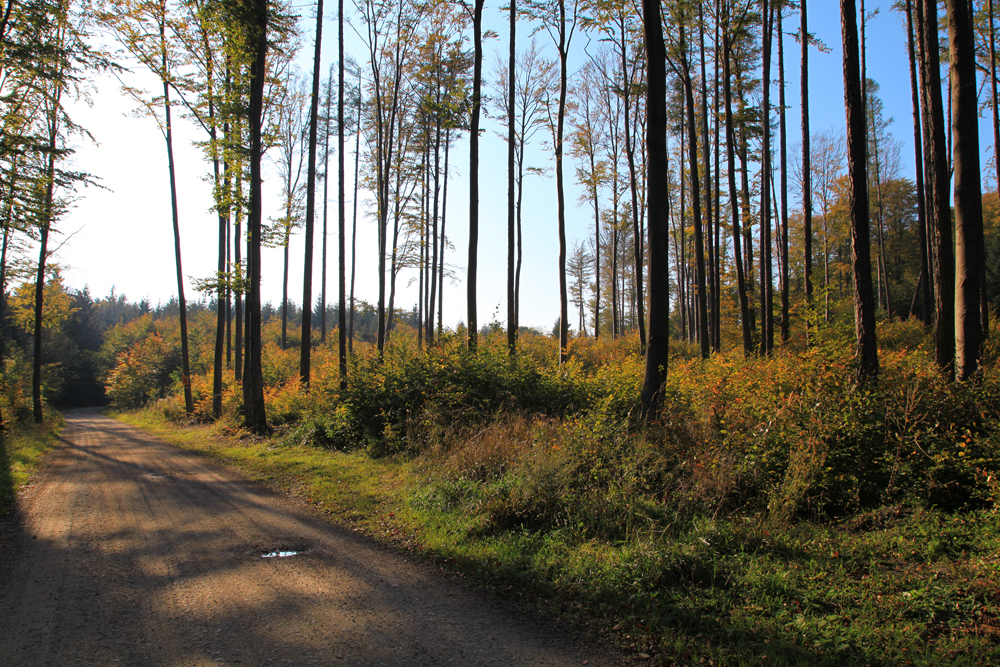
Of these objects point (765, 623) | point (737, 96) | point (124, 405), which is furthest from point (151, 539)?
point (124, 405)

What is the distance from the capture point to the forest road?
11.0 ft

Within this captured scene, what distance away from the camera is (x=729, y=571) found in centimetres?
416

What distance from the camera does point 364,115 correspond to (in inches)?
936

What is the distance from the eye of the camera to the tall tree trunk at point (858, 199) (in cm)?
753

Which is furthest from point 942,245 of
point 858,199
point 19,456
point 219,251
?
point 219,251

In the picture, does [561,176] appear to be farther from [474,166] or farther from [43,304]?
[43,304]

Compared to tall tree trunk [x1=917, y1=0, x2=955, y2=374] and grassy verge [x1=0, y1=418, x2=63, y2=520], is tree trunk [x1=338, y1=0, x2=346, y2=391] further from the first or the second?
tall tree trunk [x1=917, y1=0, x2=955, y2=374]

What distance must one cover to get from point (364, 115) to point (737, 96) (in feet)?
55.4

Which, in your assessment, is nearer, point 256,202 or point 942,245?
point 942,245

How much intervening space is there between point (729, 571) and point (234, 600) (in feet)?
14.0

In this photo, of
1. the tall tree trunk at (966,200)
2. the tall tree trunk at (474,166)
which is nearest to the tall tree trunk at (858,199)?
the tall tree trunk at (966,200)

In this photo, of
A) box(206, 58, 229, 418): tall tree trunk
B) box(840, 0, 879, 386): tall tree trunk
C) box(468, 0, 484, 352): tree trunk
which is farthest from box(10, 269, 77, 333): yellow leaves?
box(840, 0, 879, 386): tall tree trunk

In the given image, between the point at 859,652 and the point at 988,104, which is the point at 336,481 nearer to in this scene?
the point at 859,652

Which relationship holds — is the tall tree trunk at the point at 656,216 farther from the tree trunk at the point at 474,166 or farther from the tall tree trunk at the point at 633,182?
the tall tree trunk at the point at 633,182
